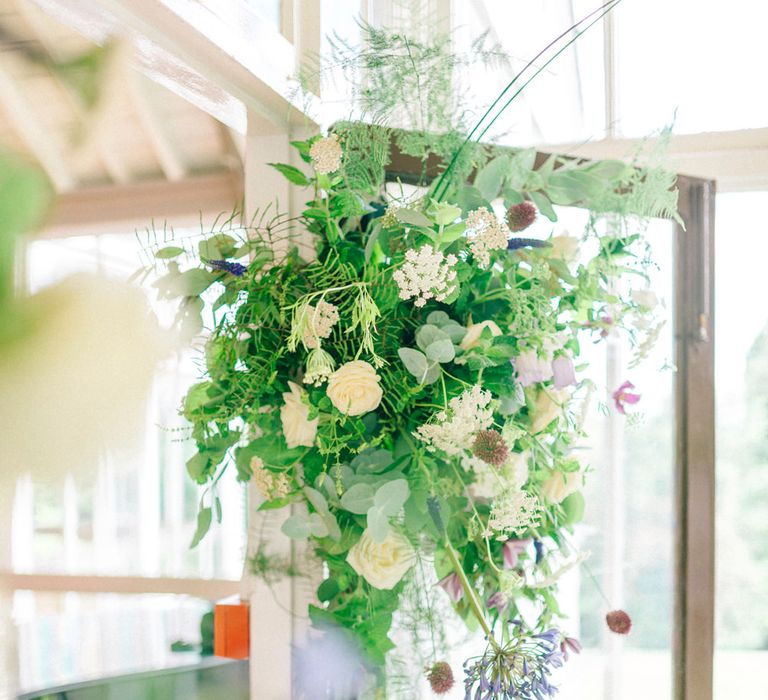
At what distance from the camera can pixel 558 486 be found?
1036mm

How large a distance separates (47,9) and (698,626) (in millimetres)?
1400

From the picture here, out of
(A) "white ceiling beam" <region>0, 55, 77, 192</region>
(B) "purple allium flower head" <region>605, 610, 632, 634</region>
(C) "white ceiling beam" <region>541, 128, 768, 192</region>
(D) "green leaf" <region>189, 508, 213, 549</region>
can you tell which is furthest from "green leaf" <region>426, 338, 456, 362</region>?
(C) "white ceiling beam" <region>541, 128, 768, 192</region>

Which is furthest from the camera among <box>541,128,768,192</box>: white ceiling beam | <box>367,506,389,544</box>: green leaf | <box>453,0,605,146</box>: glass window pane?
<box>453,0,605,146</box>: glass window pane

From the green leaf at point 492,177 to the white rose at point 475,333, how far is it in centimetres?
20

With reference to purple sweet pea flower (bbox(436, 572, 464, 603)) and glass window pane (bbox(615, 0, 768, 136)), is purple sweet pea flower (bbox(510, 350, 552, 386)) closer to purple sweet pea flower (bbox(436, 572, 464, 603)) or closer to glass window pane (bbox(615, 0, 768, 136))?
purple sweet pea flower (bbox(436, 572, 464, 603))

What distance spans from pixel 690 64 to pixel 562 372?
3.31 feet

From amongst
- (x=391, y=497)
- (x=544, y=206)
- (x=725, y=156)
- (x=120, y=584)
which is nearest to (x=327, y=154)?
(x=544, y=206)

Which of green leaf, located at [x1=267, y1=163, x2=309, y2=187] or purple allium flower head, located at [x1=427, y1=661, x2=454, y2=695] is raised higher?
green leaf, located at [x1=267, y1=163, x2=309, y2=187]

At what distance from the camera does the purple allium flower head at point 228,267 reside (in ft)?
3.01

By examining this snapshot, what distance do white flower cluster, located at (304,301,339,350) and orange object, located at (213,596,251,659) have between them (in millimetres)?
439

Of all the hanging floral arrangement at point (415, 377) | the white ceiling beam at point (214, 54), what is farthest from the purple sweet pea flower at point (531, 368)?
the white ceiling beam at point (214, 54)

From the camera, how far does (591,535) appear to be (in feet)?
5.64

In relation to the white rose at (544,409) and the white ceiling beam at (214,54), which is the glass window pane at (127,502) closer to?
the white ceiling beam at (214,54)

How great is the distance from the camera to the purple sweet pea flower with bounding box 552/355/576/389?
985mm
